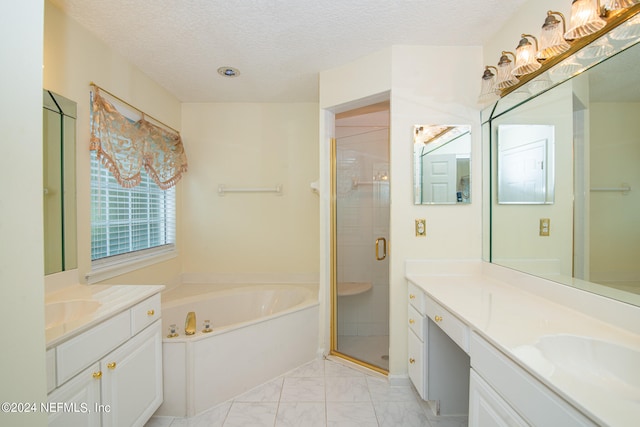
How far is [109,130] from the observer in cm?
193

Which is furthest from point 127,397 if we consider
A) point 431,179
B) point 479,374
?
point 431,179

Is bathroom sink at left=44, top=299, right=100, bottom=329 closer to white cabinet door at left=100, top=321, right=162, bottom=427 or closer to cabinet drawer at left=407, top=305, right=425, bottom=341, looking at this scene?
white cabinet door at left=100, top=321, right=162, bottom=427

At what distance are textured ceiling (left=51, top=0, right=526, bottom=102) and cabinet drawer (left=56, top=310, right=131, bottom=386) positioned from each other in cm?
165

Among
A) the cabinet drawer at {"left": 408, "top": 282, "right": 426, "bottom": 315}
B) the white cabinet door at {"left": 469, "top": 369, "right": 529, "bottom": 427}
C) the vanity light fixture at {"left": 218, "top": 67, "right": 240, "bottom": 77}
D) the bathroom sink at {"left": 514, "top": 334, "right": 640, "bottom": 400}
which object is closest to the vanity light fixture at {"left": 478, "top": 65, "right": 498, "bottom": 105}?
the cabinet drawer at {"left": 408, "top": 282, "right": 426, "bottom": 315}

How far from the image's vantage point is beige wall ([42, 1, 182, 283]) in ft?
5.13

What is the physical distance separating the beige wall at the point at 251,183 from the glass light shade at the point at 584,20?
2114mm

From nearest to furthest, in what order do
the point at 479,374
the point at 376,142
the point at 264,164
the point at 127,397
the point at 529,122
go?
the point at 479,374, the point at 127,397, the point at 529,122, the point at 376,142, the point at 264,164

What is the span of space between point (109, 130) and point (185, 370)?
1651 mm

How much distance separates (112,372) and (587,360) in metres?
1.84

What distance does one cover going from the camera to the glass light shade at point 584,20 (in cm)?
110

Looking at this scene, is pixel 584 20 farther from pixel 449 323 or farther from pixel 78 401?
pixel 78 401

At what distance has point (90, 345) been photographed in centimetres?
112

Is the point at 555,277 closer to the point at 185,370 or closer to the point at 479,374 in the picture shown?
the point at 479,374

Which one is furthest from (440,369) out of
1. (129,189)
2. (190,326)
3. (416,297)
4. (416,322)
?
Result: (129,189)
